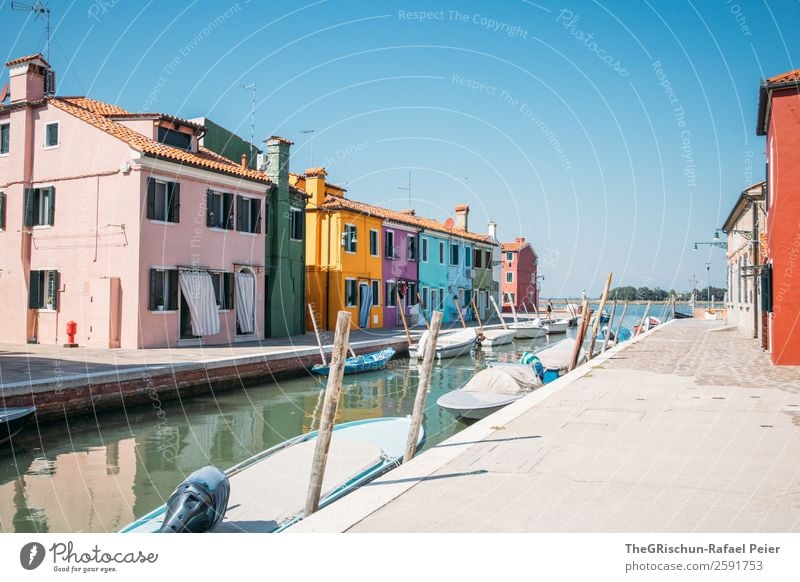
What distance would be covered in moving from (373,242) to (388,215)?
7.09ft

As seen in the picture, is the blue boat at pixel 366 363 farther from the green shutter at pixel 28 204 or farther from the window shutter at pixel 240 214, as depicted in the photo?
the green shutter at pixel 28 204

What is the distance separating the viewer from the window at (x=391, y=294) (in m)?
34.8

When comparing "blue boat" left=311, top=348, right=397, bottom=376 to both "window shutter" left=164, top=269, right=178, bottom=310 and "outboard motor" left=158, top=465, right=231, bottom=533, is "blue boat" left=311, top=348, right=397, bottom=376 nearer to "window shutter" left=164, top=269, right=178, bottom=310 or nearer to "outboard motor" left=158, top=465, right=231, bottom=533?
"window shutter" left=164, top=269, right=178, bottom=310

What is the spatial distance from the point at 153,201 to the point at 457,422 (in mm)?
12584

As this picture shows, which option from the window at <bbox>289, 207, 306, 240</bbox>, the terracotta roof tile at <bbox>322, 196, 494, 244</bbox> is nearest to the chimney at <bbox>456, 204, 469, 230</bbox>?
the terracotta roof tile at <bbox>322, 196, 494, 244</bbox>

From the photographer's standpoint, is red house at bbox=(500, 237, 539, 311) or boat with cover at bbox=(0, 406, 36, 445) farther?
red house at bbox=(500, 237, 539, 311)

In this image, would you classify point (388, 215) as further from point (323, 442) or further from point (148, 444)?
point (323, 442)

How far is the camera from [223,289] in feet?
74.2

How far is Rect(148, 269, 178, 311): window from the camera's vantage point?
19656 mm

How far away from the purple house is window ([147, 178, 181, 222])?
49.9 ft

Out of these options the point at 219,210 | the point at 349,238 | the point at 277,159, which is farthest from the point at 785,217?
the point at 349,238
